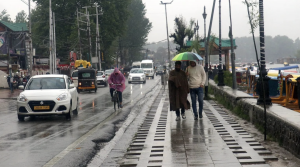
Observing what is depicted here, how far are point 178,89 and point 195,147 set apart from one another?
13.9ft

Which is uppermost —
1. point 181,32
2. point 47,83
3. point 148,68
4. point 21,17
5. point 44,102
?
point 21,17

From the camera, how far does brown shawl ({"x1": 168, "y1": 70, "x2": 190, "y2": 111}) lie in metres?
12.4

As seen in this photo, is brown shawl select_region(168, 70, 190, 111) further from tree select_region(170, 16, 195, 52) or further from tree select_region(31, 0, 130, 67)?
tree select_region(31, 0, 130, 67)

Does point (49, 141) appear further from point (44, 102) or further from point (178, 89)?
point (44, 102)

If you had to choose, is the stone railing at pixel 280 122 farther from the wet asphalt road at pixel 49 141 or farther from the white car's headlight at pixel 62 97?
the white car's headlight at pixel 62 97

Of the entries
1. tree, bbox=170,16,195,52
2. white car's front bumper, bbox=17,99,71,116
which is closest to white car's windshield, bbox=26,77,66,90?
white car's front bumper, bbox=17,99,71,116

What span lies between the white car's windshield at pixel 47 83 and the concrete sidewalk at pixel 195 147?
4592 mm

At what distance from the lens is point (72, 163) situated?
24.1 feet

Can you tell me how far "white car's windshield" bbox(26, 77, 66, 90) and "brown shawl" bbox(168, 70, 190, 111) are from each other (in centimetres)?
466

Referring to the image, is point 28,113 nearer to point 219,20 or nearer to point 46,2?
point 219,20

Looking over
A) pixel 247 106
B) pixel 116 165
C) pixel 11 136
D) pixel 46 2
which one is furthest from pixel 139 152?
pixel 46 2

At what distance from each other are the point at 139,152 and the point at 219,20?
25407 mm

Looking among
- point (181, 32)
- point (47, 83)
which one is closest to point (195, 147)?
point (47, 83)

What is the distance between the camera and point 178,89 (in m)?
12.5
